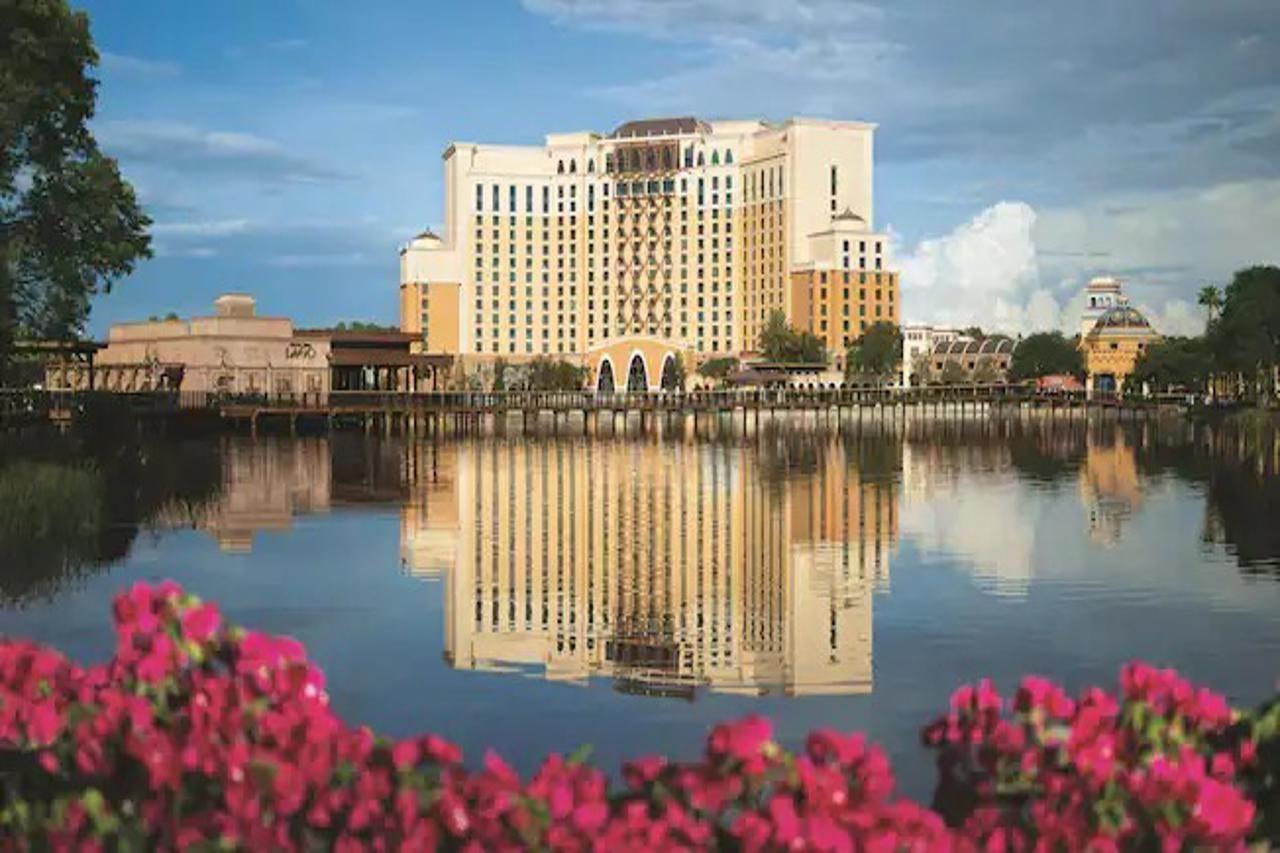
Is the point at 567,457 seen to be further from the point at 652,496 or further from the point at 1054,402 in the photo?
the point at 1054,402

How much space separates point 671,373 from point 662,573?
532 feet

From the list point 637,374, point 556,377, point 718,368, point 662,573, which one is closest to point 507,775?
point 662,573

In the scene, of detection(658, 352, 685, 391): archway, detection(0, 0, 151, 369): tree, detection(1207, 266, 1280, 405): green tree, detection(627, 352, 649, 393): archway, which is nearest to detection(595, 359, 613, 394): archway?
detection(627, 352, 649, 393): archway

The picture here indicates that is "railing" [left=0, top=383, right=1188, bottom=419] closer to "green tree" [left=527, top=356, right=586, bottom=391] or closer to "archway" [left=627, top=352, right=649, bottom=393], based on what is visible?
"archway" [left=627, top=352, right=649, bottom=393]

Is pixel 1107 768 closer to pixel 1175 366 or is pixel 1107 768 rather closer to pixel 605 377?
pixel 1175 366

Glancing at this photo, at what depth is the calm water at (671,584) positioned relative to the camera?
16.6m

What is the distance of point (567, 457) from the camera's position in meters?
69.4

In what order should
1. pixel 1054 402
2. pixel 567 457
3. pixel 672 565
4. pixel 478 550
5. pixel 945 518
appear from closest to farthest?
pixel 672 565 < pixel 478 550 < pixel 945 518 < pixel 567 457 < pixel 1054 402

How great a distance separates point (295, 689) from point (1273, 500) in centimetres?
4123

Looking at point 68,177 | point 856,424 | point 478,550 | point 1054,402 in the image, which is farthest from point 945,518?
point 1054,402

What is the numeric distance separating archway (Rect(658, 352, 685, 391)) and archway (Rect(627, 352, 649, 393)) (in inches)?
95.4

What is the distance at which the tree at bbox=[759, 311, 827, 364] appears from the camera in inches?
7180

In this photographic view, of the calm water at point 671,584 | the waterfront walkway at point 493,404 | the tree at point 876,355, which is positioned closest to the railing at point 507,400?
the waterfront walkway at point 493,404

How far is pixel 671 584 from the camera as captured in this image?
84.9 feet
